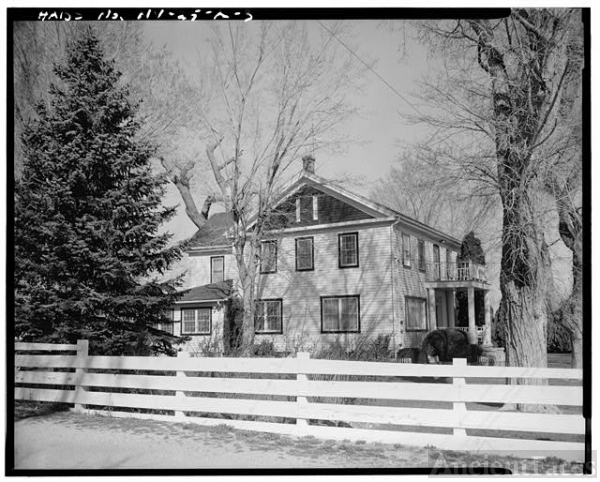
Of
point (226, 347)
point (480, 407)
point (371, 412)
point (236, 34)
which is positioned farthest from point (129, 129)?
point (480, 407)

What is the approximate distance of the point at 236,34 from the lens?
8.98 meters

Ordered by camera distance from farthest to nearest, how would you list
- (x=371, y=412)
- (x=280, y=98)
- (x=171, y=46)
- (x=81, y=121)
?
(x=280, y=98)
(x=81, y=121)
(x=171, y=46)
(x=371, y=412)

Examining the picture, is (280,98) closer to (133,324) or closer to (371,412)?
(133,324)

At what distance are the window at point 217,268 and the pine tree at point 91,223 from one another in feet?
3.69

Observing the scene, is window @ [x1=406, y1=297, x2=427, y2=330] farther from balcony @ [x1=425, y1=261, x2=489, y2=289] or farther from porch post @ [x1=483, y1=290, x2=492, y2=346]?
porch post @ [x1=483, y1=290, x2=492, y2=346]

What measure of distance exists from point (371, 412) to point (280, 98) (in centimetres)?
685

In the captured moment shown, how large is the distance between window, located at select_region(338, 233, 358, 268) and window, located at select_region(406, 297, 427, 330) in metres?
1.27

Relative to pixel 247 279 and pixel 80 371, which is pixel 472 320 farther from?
pixel 80 371

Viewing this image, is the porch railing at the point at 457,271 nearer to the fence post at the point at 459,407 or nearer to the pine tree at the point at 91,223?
the fence post at the point at 459,407

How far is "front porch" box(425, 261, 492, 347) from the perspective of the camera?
944 centimetres

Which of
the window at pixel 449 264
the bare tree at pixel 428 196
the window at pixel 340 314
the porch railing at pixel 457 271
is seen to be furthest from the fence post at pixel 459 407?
the window at pixel 340 314

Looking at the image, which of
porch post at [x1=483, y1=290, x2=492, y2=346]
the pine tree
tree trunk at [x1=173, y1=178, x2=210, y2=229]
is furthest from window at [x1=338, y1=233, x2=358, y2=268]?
the pine tree

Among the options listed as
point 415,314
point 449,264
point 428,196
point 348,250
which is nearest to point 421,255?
point 449,264

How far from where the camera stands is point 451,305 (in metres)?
10.9
